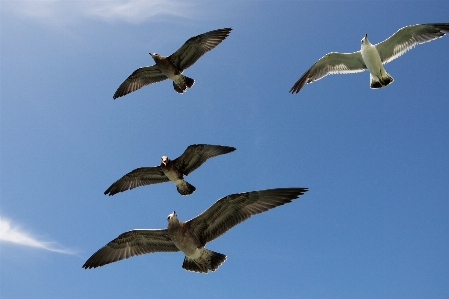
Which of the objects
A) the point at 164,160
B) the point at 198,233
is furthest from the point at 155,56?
the point at 198,233

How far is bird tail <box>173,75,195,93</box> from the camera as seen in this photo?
50.6 feet

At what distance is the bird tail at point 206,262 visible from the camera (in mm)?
10891

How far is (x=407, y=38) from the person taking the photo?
48.2ft

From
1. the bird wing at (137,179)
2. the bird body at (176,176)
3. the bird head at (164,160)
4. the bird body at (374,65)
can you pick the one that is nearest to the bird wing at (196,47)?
the bird head at (164,160)

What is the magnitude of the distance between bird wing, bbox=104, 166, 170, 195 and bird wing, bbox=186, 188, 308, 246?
3879 millimetres

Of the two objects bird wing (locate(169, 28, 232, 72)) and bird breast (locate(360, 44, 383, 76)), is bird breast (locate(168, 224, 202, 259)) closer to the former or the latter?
bird wing (locate(169, 28, 232, 72))

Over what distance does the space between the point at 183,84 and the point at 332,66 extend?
5140 millimetres

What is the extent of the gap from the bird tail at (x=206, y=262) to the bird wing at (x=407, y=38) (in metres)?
8.65

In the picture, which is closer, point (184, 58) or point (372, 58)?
point (372, 58)

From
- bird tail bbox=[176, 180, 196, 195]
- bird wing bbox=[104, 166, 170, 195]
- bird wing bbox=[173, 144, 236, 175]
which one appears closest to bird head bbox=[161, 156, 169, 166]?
bird wing bbox=[173, 144, 236, 175]

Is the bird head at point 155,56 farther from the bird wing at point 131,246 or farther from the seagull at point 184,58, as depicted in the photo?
the bird wing at point 131,246

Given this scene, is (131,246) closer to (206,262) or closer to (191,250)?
(191,250)

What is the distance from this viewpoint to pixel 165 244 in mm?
11312

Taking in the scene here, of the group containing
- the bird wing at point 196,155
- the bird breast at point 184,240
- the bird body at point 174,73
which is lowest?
the bird breast at point 184,240
